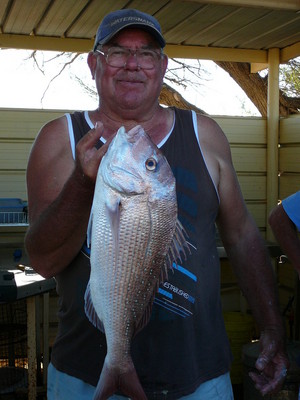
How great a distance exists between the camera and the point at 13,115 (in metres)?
6.16

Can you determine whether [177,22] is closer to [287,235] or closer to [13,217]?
[13,217]

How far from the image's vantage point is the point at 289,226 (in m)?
3.90

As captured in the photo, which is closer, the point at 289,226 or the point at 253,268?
the point at 253,268

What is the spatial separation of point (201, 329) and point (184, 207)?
0.49 meters

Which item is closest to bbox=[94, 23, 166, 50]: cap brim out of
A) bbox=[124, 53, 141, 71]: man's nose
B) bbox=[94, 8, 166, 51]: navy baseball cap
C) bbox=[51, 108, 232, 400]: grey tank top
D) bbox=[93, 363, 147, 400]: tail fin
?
bbox=[94, 8, 166, 51]: navy baseball cap

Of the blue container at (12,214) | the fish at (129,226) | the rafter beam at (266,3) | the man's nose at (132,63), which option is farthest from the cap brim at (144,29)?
the blue container at (12,214)

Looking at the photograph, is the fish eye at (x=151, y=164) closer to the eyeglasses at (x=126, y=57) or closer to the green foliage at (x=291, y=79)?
the eyeglasses at (x=126, y=57)

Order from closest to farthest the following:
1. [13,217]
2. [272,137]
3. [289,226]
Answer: [289,226], [13,217], [272,137]

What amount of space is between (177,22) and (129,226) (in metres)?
4.28

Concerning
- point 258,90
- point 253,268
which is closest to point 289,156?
point 258,90

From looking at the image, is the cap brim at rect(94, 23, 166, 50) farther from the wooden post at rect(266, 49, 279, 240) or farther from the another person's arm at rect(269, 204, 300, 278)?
the wooden post at rect(266, 49, 279, 240)

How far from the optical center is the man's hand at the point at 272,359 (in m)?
2.47

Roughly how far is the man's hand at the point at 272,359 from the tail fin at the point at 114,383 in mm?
751

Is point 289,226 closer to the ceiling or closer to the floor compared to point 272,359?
closer to the ceiling
